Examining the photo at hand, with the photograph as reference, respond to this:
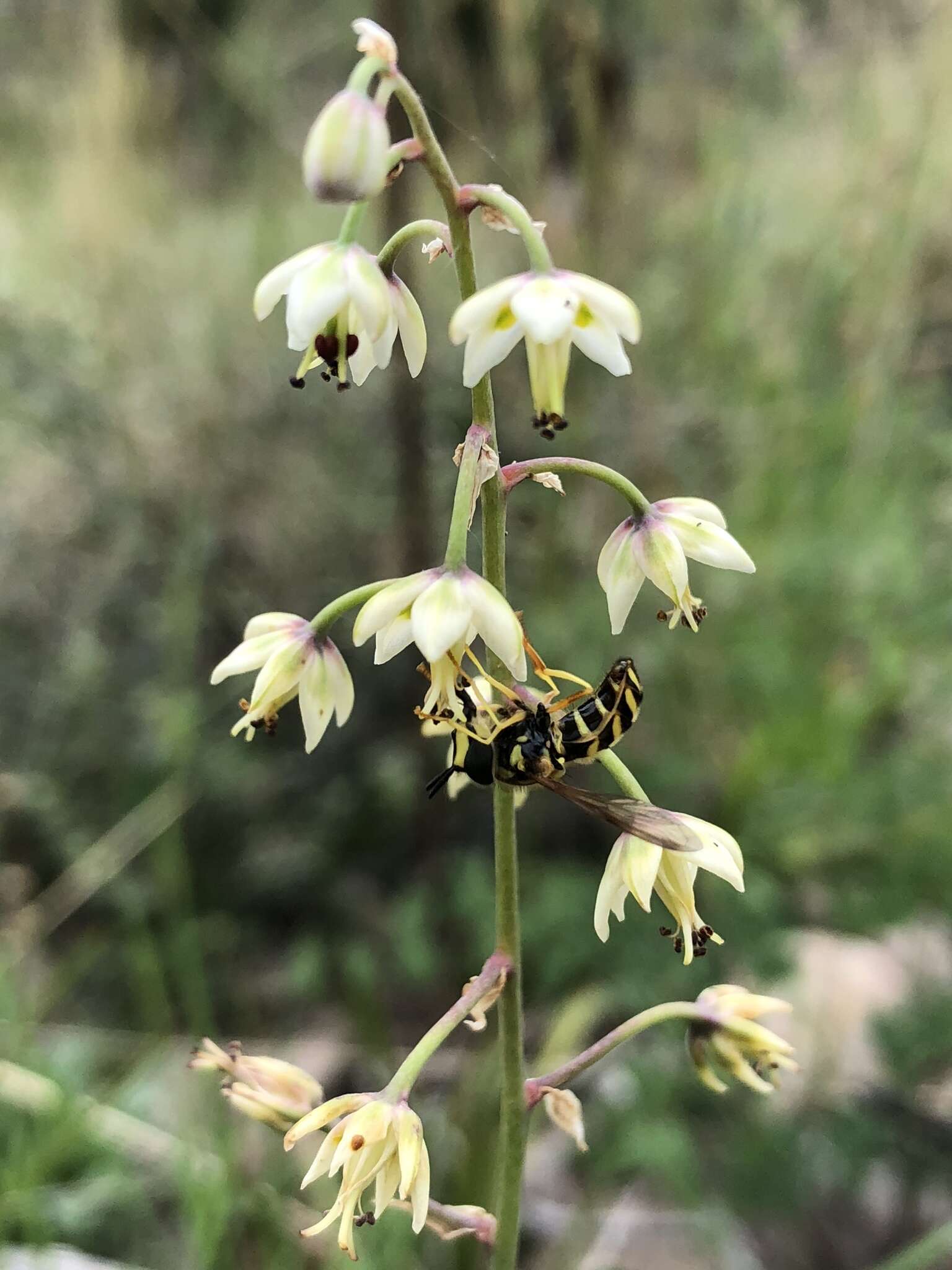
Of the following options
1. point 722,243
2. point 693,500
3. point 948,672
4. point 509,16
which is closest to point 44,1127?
point 693,500

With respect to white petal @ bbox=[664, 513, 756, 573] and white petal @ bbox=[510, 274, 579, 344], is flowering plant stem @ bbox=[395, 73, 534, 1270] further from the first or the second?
white petal @ bbox=[664, 513, 756, 573]

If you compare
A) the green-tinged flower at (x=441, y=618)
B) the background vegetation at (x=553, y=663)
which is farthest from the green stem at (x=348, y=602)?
the background vegetation at (x=553, y=663)

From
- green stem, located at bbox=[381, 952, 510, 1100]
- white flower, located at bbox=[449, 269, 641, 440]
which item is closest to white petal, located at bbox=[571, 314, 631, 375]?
white flower, located at bbox=[449, 269, 641, 440]

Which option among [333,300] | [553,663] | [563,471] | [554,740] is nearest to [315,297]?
[333,300]

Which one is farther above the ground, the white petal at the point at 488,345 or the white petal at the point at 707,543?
the white petal at the point at 488,345

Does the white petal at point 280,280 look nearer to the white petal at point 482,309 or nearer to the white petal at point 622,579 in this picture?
the white petal at point 482,309

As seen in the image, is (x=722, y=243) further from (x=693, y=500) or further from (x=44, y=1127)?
(x=44, y=1127)
